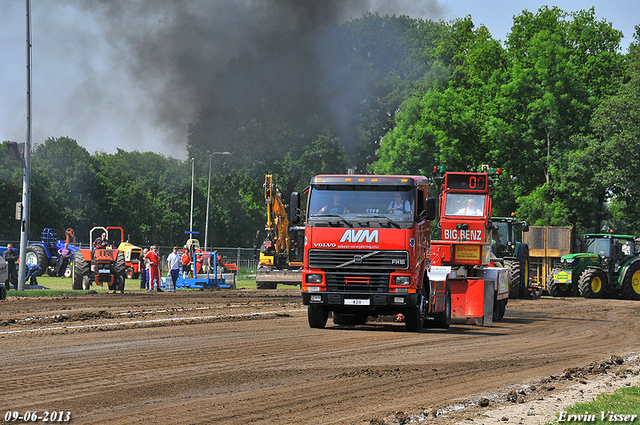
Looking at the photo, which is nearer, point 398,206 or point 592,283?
point 398,206

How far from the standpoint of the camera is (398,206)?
49.8 feet

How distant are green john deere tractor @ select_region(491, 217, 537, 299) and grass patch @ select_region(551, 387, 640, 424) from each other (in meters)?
18.0

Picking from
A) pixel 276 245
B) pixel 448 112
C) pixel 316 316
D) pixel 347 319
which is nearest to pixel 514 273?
pixel 347 319

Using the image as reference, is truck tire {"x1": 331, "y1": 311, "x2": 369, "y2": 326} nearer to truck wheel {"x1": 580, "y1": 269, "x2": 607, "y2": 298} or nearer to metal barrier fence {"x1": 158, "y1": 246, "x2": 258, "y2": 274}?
truck wheel {"x1": 580, "y1": 269, "x2": 607, "y2": 298}

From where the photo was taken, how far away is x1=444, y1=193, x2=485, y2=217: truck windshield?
854 inches

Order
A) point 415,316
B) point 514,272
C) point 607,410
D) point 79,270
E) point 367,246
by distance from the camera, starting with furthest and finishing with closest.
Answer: point 79,270 < point 514,272 < point 415,316 < point 367,246 < point 607,410

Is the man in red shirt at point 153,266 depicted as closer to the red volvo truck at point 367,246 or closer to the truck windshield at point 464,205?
the truck windshield at point 464,205

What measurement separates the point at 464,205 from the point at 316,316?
296 inches

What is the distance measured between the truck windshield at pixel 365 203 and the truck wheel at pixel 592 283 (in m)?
18.8

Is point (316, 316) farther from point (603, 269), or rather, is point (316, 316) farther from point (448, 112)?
point (448, 112)

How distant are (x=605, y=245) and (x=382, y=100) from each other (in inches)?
719

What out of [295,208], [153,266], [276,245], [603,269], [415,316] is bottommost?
[415,316]

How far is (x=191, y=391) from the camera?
8.45 metres

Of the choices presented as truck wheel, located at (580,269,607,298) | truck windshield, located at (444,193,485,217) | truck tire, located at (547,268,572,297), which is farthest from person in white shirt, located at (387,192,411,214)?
truck tire, located at (547,268,572,297)
